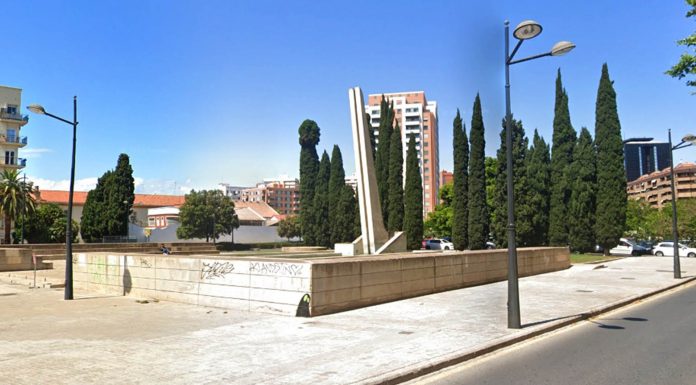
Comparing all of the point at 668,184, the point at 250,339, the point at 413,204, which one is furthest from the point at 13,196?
the point at 668,184

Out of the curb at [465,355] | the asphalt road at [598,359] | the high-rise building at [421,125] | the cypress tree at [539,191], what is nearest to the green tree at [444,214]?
the cypress tree at [539,191]

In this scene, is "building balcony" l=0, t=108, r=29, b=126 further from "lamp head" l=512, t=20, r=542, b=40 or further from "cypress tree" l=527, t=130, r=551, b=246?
"lamp head" l=512, t=20, r=542, b=40

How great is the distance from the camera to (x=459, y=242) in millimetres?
46500

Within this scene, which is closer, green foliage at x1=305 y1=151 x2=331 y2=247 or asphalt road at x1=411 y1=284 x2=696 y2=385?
asphalt road at x1=411 y1=284 x2=696 y2=385

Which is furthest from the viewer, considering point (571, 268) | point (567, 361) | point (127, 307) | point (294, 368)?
point (571, 268)

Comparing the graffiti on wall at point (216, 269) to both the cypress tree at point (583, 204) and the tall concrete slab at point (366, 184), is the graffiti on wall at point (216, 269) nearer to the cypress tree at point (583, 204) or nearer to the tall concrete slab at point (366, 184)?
Result: the tall concrete slab at point (366, 184)

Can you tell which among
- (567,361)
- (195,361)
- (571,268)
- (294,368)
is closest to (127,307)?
(195,361)

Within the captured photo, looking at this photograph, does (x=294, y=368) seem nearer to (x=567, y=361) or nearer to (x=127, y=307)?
(x=567, y=361)

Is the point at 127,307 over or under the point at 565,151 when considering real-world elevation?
under

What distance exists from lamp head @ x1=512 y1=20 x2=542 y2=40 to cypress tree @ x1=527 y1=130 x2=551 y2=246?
32938mm

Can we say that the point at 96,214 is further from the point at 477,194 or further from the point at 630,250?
the point at 630,250

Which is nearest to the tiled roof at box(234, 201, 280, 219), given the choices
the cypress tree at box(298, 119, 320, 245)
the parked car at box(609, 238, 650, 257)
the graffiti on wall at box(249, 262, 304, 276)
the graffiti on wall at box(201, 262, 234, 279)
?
the cypress tree at box(298, 119, 320, 245)

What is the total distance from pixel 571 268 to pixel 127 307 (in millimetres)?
23662

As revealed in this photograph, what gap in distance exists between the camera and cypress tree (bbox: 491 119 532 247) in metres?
40.4
